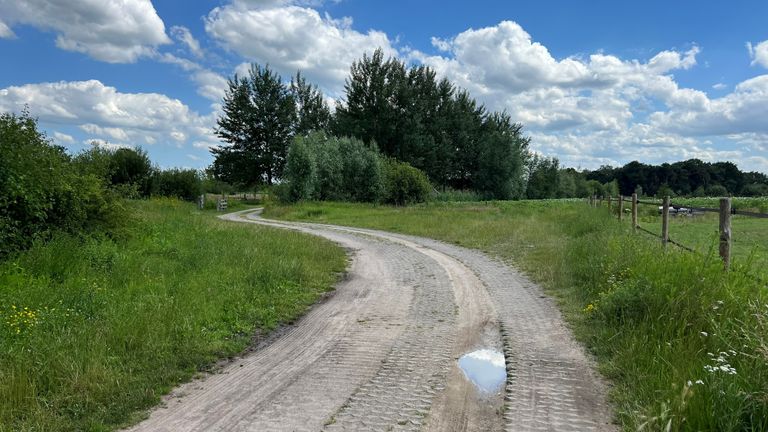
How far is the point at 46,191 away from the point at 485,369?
9552 millimetres

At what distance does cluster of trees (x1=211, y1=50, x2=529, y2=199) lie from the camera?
60.7m

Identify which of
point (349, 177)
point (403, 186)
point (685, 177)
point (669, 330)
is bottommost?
point (669, 330)

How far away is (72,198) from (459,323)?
29.5ft

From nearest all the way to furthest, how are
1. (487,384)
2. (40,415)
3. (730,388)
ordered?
(730,388)
(40,415)
(487,384)

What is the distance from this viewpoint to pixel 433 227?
20781mm

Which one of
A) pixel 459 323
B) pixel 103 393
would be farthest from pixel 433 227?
pixel 103 393

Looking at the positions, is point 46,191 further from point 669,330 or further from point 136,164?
point 136,164

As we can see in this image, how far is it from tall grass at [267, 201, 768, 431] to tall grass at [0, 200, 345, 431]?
160 inches

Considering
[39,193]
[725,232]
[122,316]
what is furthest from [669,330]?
[39,193]

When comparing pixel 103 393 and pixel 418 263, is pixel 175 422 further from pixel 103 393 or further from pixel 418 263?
pixel 418 263

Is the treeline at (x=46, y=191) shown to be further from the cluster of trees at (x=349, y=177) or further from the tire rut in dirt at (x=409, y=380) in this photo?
the cluster of trees at (x=349, y=177)

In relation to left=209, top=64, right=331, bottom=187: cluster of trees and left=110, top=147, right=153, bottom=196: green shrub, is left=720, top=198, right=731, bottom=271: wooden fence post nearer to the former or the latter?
left=110, top=147, right=153, bottom=196: green shrub

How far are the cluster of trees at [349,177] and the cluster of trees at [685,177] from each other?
72.5 meters

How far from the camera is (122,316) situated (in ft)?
19.9
